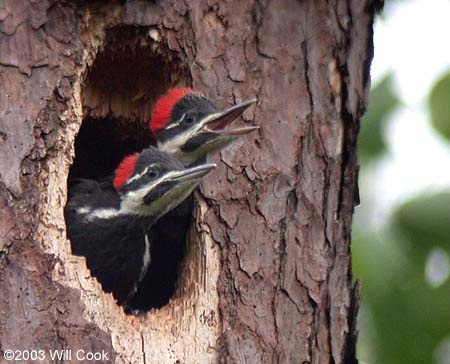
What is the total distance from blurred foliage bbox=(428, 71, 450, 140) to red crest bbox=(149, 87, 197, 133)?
3.66 feet

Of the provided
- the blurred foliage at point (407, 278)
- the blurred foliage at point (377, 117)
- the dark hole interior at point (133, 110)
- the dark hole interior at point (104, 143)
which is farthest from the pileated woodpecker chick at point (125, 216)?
the blurred foliage at point (377, 117)

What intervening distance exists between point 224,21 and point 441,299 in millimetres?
1620

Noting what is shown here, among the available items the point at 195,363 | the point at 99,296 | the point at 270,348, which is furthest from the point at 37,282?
the point at 270,348

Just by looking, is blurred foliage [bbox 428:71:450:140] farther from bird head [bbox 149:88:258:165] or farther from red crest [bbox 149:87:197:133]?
red crest [bbox 149:87:197:133]

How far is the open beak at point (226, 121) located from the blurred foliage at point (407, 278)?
810 millimetres

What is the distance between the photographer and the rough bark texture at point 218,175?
3980mm

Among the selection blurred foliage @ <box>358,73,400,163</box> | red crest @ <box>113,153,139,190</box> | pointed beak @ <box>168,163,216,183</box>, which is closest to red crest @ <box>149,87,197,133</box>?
red crest @ <box>113,153,139,190</box>

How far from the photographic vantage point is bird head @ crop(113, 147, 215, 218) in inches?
180

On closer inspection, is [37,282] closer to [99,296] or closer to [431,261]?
[99,296]

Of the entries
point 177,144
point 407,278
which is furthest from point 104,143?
point 407,278

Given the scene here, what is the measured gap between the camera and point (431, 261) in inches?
180

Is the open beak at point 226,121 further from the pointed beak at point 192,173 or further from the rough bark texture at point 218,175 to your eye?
the pointed beak at point 192,173

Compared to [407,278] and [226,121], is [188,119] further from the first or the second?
[407,278]

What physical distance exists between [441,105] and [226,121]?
100cm
